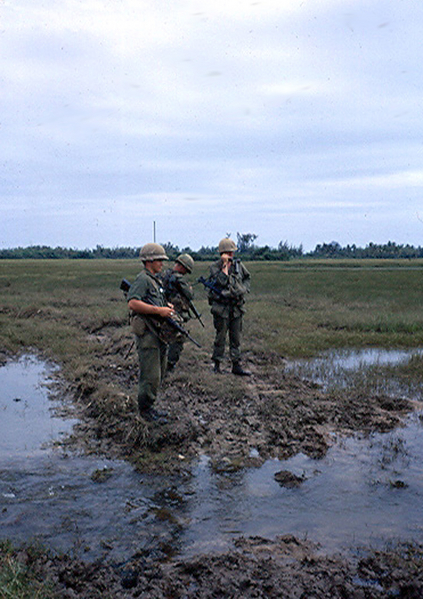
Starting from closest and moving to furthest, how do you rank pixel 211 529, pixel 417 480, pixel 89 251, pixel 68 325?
pixel 211 529 → pixel 417 480 → pixel 68 325 → pixel 89 251

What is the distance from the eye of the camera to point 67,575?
3814 millimetres

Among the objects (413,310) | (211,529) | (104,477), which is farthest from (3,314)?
(211,529)

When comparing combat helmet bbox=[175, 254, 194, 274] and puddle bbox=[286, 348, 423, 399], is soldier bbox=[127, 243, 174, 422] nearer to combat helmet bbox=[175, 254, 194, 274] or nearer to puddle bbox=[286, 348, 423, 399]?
combat helmet bbox=[175, 254, 194, 274]

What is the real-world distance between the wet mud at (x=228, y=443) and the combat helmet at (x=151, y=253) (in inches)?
75.8

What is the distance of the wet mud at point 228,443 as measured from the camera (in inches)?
147

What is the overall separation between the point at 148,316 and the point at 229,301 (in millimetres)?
3260

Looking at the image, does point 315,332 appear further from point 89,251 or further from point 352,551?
point 89,251

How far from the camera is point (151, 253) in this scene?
22.0 ft

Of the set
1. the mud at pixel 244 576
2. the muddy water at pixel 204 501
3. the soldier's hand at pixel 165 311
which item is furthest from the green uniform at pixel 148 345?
the mud at pixel 244 576

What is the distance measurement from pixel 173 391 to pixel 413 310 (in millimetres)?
13368

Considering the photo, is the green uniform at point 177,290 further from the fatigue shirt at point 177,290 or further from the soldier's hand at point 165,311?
the soldier's hand at point 165,311

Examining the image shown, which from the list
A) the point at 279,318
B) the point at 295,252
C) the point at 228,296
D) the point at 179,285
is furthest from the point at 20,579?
the point at 295,252

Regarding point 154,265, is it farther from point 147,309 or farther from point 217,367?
point 217,367

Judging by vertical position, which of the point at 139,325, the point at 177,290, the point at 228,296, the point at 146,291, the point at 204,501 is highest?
the point at 146,291
